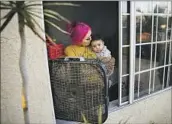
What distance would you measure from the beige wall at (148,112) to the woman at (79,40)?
2.95ft

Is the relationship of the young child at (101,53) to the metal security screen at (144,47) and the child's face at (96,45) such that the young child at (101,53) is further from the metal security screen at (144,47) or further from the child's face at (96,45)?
the metal security screen at (144,47)

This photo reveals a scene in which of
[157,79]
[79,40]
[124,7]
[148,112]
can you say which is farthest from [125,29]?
[148,112]

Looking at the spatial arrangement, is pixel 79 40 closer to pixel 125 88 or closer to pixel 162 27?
pixel 125 88

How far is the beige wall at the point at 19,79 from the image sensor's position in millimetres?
1645

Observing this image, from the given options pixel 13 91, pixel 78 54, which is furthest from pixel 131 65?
pixel 13 91

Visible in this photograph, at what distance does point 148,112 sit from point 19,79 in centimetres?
225

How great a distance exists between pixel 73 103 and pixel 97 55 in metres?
0.73

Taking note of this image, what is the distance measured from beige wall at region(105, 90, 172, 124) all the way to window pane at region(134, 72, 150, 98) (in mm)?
115

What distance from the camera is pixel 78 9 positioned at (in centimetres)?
341

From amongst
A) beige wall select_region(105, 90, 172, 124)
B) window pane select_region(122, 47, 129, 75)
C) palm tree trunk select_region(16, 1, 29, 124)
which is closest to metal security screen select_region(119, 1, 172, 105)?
window pane select_region(122, 47, 129, 75)

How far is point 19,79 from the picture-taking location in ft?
5.67

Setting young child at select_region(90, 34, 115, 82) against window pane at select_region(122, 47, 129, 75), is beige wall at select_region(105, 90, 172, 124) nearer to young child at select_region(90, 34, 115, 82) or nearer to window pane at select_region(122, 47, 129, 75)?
window pane at select_region(122, 47, 129, 75)

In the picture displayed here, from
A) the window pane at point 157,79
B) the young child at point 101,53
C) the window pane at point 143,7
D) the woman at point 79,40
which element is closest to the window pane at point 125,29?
the window pane at point 143,7

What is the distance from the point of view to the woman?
2.28 metres
